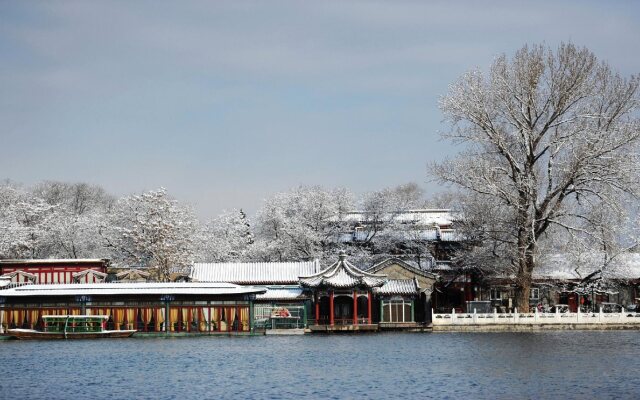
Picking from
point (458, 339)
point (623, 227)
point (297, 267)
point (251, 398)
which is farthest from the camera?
point (297, 267)

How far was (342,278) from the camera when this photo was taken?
65.8 metres

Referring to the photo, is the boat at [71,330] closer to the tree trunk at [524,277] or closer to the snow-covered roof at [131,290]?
the snow-covered roof at [131,290]

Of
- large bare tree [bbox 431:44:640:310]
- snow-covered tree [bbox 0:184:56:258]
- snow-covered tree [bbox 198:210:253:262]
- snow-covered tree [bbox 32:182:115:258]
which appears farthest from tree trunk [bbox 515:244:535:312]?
snow-covered tree [bbox 0:184:56:258]

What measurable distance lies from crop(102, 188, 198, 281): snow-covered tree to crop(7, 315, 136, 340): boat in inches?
777

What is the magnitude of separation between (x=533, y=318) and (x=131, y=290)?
2473 cm

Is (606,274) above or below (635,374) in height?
above

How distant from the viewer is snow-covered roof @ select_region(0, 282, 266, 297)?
6105cm

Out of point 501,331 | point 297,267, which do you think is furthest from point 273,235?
point 501,331

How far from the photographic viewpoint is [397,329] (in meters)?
66.8

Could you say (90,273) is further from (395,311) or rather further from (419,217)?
(419,217)

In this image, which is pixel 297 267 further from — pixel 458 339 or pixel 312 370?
Result: pixel 312 370

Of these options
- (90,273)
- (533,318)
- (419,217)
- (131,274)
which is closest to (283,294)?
(131,274)

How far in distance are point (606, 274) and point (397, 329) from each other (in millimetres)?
14042

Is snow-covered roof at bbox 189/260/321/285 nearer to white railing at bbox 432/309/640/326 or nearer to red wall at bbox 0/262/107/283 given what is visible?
white railing at bbox 432/309/640/326
